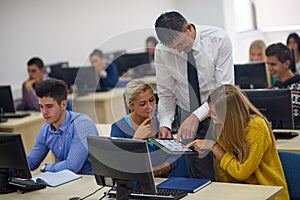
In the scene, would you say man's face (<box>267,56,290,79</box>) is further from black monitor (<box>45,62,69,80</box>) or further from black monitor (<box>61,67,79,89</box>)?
black monitor (<box>45,62,69,80</box>)

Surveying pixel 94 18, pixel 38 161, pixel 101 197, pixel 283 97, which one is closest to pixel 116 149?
pixel 101 197

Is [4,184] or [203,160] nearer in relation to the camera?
[203,160]

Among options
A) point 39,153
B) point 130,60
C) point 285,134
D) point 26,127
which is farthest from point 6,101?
point 285,134

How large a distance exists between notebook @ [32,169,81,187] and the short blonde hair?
60 centimetres

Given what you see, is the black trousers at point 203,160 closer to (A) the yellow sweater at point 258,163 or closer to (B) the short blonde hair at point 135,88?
(A) the yellow sweater at point 258,163

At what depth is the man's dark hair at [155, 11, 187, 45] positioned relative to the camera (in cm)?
315

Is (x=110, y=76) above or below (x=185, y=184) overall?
above

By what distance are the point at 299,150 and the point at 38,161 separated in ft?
5.55

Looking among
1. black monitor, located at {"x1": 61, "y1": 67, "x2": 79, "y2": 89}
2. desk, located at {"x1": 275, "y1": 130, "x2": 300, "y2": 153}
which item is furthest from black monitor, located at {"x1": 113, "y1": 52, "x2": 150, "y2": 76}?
desk, located at {"x1": 275, "y1": 130, "x2": 300, "y2": 153}

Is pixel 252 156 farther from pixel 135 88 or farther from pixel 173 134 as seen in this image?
pixel 135 88

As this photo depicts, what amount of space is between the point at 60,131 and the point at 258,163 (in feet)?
4.47

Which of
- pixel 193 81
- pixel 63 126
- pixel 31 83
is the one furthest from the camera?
pixel 31 83

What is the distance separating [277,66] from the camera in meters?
4.76

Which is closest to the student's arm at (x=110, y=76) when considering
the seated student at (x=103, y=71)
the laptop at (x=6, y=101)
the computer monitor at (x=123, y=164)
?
the seated student at (x=103, y=71)
